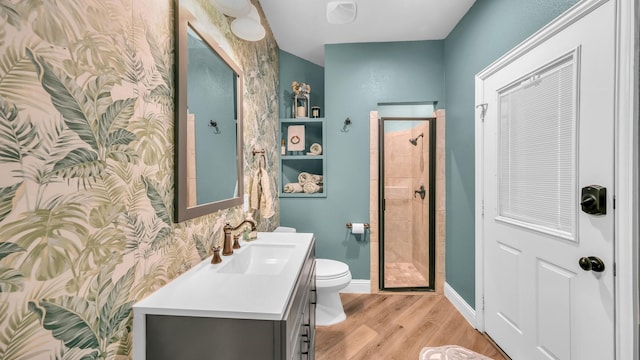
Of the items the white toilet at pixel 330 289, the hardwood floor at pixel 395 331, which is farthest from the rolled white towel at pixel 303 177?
the hardwood floor at pixel 395 331

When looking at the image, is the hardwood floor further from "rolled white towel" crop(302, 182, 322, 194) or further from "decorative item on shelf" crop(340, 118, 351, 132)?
"decorative item on shelf" crop(340, 118, 351, 132)

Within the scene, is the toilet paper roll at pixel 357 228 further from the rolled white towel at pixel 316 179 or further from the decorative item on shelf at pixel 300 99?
the decorative item on shelf at pixel 300 99

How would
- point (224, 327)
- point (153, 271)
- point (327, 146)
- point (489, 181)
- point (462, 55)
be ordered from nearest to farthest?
point (224, 327) → point (153, 271) → point (489, 181) → point (462, 55) → point (327, 146)

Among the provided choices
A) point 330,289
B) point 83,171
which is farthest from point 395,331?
point 83,171

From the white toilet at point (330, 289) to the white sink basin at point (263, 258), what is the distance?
684 millimetres

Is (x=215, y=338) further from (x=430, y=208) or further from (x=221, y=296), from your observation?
(x=430, y=208)

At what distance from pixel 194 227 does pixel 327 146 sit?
5.57 ft

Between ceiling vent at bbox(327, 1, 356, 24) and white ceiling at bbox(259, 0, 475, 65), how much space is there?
6 centimetres

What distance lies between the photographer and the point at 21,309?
510mm

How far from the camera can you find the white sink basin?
1.37 metres

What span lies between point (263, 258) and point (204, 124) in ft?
2.65

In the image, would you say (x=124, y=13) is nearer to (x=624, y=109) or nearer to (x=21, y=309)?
(x=21, y=309)

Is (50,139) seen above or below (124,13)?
below

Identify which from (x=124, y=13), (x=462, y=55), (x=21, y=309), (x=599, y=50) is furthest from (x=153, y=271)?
(x=462, y=55)
